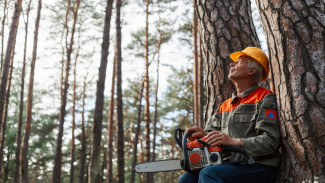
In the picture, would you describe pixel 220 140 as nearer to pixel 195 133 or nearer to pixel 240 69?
pixel 195 133

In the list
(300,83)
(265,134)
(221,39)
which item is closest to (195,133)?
(265,134)

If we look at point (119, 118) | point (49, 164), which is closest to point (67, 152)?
point (49, 164)

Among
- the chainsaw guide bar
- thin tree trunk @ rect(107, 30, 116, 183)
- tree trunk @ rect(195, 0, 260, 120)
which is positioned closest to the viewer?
the chainsaw guide bar

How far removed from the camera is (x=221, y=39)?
3324 millimetres

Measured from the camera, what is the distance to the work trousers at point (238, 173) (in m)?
2.05

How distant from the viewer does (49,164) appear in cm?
2378

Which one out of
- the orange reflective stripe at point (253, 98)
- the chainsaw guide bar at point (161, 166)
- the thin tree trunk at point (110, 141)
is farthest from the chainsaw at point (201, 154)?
the thin tree trunk at point (110, 141)

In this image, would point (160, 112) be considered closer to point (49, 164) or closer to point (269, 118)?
point (49, 164)

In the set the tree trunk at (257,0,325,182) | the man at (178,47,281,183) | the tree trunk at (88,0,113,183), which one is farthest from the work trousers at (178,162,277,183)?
the tree trunk at (88,0,113,183)

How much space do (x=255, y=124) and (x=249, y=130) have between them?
7 centimetres

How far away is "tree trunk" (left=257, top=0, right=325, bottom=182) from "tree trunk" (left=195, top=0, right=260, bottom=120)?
3.49 feet

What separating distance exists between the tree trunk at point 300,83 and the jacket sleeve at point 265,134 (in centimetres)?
5

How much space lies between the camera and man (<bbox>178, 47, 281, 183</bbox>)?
6.91ft

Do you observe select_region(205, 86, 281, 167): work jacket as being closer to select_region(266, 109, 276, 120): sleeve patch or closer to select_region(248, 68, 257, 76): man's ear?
select_region(266, 109, 276, 120): sleeve patch
